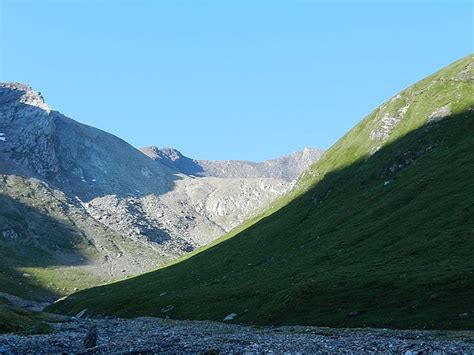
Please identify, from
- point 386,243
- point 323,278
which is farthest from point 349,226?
point 323,278

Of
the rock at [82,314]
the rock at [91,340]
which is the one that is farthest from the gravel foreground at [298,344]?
the rock at [82,314]

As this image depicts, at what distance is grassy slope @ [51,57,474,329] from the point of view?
64125 millimetres

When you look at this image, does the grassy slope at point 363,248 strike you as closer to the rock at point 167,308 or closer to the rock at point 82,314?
the rock at point 167,308

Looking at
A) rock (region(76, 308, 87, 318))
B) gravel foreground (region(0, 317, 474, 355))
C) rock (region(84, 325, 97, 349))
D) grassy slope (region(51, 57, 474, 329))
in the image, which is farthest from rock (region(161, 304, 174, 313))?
rock (region(84, 325, 97, 349))

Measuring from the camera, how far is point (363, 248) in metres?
96.6

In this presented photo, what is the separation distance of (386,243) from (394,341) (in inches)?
2112

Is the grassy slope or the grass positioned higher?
the grass

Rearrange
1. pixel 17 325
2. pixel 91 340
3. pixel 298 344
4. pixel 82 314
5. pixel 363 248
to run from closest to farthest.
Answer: pixel 298 344 < pixel 91 340 < pixel 17 325 < pixel 363 248 < pixel 82 314

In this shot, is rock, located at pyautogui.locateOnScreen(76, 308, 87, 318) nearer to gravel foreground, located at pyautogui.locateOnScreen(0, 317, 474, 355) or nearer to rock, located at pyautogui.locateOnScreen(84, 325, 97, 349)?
gravel foreground, located at pyautogui.locateOnScreen(0, 317, 474, 355)

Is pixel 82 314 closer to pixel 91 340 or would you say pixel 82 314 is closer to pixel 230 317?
pixel 230 317

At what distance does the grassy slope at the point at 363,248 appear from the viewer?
210 ft

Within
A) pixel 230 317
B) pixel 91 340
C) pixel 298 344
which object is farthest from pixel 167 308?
pixel 298 344

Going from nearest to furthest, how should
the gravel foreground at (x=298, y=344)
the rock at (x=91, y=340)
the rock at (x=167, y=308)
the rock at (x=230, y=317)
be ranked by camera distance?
the gravel foreground at (x=298, y=344) → the rock at (x=91, y=340) → the rock at (x=230, y=317) → the rock at (x=167, y=308)

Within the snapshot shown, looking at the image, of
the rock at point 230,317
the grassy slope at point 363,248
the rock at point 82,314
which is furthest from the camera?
the rock at point 82,314
